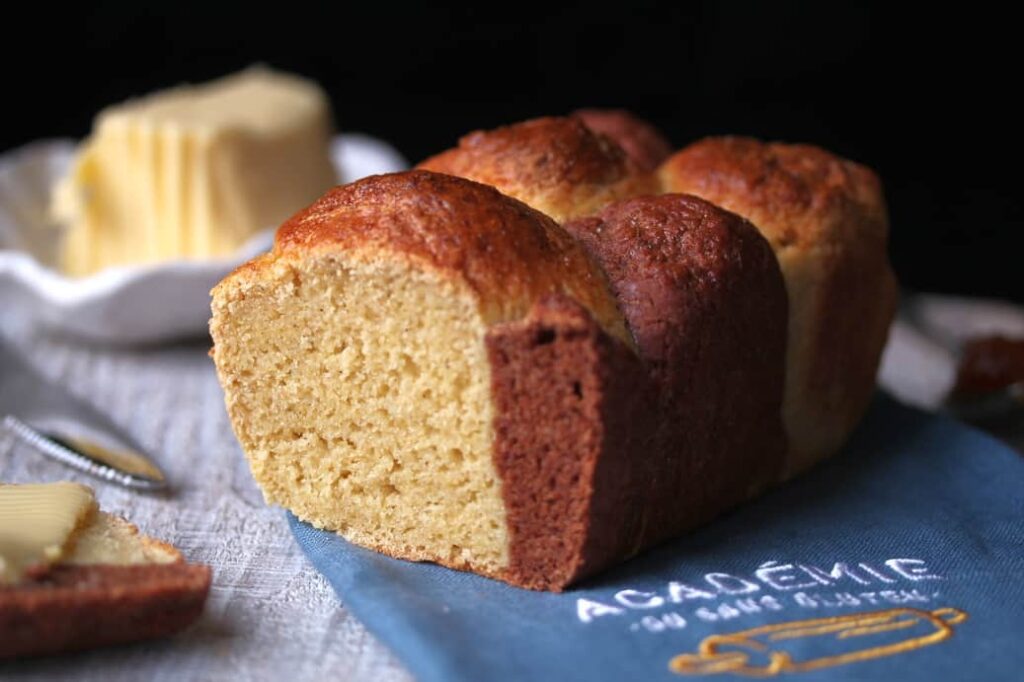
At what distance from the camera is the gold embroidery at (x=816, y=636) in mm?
1893

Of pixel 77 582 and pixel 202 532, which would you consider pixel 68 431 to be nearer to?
pixel 202 532

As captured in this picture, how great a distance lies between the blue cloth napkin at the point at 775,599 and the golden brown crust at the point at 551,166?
64 centimetres

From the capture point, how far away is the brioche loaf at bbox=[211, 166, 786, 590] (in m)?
2.02

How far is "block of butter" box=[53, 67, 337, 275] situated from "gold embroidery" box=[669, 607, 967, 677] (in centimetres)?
216

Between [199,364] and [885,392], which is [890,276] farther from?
[199,364]

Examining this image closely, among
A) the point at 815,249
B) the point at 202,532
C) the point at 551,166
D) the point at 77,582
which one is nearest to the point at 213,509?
the point at 202,532

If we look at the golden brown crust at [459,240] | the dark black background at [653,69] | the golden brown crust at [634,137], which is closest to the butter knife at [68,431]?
the golden brown crust at [459,240]

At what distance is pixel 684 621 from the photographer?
2008mm

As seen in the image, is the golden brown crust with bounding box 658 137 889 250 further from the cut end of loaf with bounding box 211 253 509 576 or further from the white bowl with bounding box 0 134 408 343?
the white bowl with bounding box 0 134 408 343

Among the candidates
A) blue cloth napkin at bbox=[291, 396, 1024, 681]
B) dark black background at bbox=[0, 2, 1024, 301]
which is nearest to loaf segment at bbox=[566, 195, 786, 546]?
blue cloth napkin at bbox=[291, 396, 1024, 681]

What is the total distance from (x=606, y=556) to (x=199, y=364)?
1.57m

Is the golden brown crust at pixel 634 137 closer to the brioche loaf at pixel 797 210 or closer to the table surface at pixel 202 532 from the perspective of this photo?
the brioche loaf at pixel 797 210

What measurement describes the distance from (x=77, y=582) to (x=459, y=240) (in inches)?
30.0

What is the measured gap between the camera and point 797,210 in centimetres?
253
